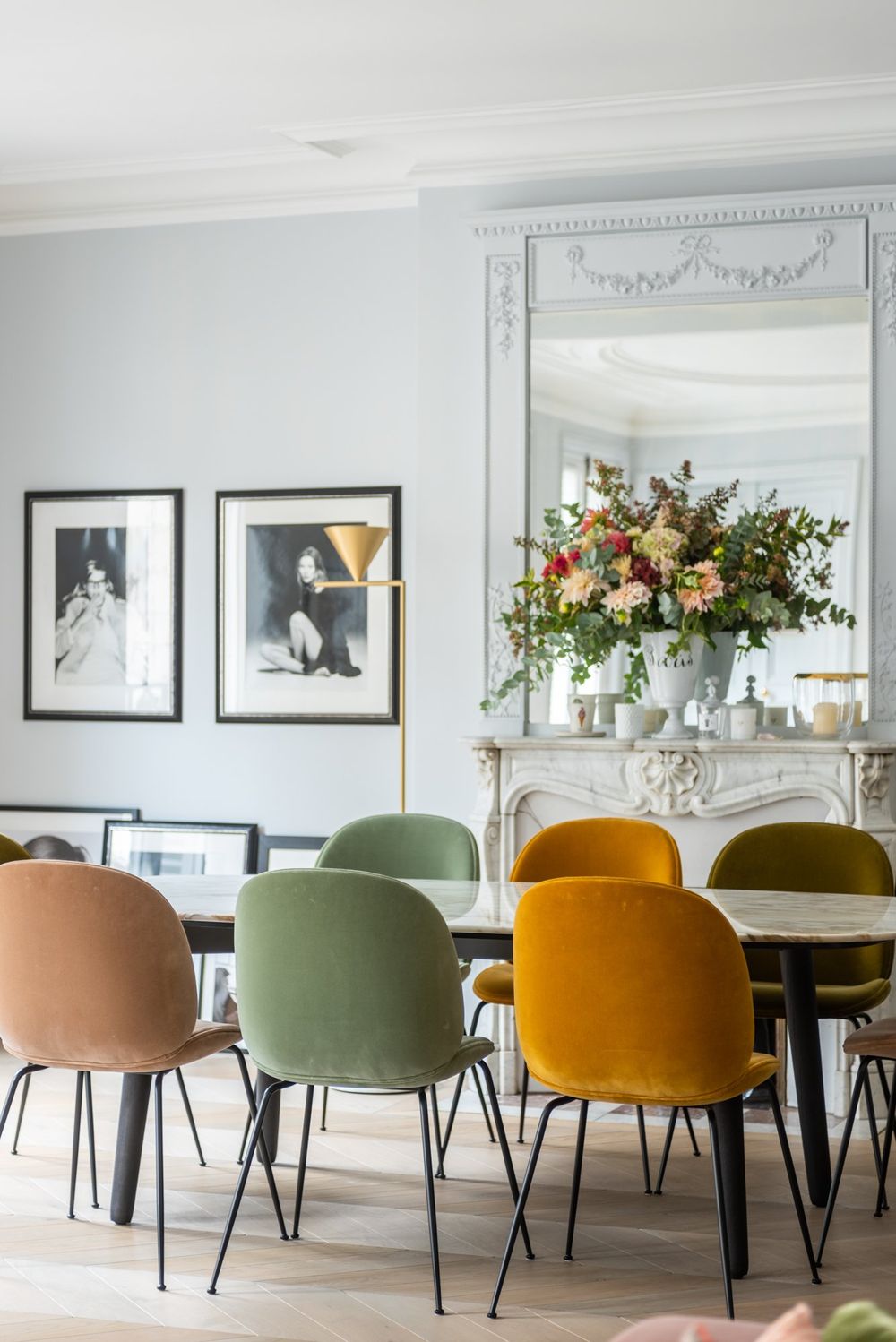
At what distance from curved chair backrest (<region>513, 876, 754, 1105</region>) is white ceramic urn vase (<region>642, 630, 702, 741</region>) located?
1.95m

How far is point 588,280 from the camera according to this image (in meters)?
5.11

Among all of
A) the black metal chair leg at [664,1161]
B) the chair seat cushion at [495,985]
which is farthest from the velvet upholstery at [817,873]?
Answer: the chair seat cushion at [495,985]

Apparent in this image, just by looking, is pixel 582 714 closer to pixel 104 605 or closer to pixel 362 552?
pixel 362 552

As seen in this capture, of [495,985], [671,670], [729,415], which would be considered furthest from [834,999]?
[729,415]

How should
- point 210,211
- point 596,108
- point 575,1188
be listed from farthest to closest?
point 210,211 → point 596,108 → point 575,1188

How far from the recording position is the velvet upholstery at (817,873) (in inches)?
162

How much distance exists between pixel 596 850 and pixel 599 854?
0.04 feet

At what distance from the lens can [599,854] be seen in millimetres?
4344

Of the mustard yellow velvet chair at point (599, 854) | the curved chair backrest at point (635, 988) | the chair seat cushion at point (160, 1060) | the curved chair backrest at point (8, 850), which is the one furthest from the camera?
the mustard yellow velvet chair at point (599, 854)

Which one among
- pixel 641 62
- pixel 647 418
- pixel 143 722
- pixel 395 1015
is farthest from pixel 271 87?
pixel 395 1015

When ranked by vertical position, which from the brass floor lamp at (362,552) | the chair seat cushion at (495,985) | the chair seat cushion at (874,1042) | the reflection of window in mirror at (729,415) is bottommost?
the chair seat cushion at (495,985)

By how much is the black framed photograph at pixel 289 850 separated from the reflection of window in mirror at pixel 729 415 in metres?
1.02

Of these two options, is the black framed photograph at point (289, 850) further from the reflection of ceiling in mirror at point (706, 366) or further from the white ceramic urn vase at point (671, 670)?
the reflection of ceiling in mirror at point (706, 366)

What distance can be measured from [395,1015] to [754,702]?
2.34 metres
